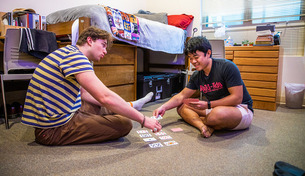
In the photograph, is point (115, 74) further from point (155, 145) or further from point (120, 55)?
point (155, 145)

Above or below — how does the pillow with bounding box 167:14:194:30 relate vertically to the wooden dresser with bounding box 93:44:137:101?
above

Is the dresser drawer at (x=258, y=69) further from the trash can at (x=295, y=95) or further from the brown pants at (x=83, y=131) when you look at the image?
the brown pants at (x=83, y=131)

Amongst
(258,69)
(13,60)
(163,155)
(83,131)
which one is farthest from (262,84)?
(13,60)

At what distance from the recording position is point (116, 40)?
266 cm

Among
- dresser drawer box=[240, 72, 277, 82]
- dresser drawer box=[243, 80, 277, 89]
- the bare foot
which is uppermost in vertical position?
dresser drawer box=[240, 72, 277, 82]

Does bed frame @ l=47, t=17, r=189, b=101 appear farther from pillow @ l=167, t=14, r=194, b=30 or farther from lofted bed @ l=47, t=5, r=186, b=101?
pillow @ l=167, t=14, r=194, b=30

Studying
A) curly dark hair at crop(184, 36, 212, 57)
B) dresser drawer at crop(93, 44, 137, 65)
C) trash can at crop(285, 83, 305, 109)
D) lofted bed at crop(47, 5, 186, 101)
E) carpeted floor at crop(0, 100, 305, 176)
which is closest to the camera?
carpeted floor at crop(0, 100, 305, 176)

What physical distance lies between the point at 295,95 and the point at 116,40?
262cm

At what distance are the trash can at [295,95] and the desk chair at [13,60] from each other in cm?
334

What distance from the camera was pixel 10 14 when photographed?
2453mm

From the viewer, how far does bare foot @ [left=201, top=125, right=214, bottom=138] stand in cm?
178

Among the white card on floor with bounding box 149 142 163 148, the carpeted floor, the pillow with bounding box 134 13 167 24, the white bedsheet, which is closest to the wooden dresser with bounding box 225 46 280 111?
the white bedsheet

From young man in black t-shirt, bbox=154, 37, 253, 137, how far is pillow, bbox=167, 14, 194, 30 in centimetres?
224

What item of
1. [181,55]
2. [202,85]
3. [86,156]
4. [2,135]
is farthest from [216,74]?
[181,55]
